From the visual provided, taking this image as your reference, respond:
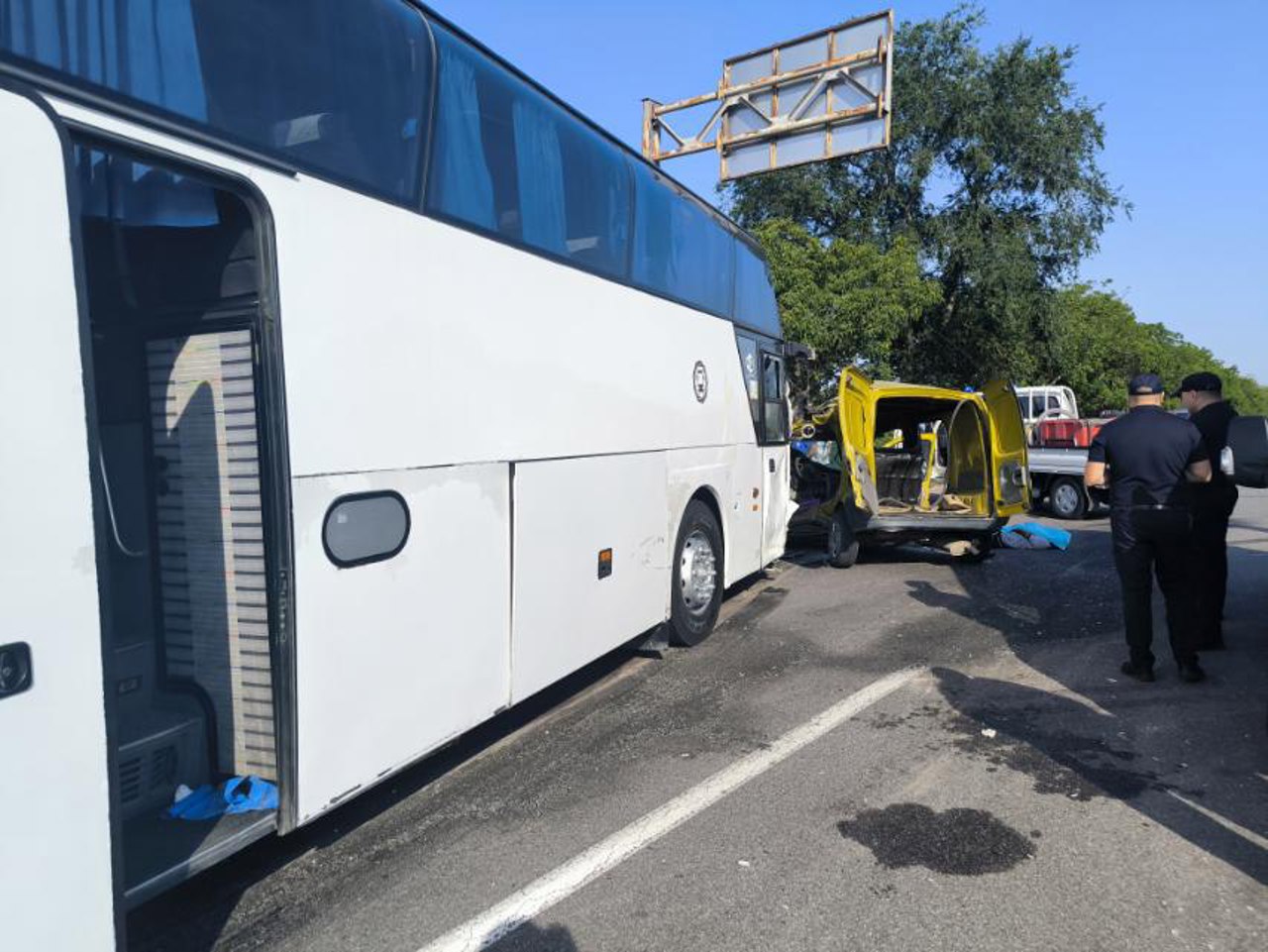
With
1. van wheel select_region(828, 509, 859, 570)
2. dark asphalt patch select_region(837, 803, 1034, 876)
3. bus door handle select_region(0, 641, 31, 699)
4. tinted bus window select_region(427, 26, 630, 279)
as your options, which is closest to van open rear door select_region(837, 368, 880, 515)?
van wheel select_region(828, 509, 859, 570)

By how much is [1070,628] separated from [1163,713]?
2155mm

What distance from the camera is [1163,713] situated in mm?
5004

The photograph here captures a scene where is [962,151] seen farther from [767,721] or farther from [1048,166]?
[767,721]

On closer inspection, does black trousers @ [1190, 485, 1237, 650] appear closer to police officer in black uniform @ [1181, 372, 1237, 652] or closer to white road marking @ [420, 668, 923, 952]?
police officer in black uniform @ [1181, 372, 1237, 652]

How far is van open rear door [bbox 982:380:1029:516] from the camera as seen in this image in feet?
33.1

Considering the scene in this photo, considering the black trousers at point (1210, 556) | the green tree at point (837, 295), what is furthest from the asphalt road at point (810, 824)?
the green tree at point (837, 295)

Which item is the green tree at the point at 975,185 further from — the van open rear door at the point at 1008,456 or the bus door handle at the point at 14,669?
the bus door handle at the point at 14,669

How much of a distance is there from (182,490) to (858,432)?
7.96m

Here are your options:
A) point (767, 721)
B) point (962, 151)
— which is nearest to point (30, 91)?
point (767, 721)

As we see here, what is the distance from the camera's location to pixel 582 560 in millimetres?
4828

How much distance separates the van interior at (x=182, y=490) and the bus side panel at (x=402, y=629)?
0.18 metres

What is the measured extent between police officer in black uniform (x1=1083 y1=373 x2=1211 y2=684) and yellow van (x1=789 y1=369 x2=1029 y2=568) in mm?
4062

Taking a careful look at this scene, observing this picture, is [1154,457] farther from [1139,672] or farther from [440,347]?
[440,347]

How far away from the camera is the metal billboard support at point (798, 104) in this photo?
12.2m
